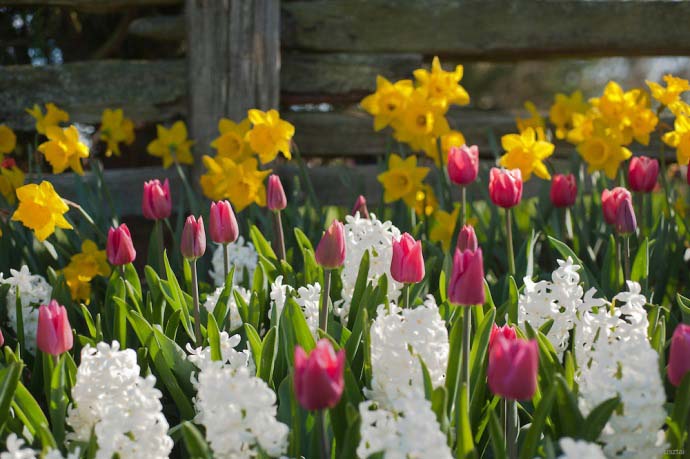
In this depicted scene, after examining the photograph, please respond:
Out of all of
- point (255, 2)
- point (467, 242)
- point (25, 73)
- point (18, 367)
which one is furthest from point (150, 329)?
point (25, 73)

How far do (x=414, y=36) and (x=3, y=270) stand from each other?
5.62 feet

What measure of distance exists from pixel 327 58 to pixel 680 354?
2.22 meters

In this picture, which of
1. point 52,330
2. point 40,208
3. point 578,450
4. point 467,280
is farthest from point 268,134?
point 578,450

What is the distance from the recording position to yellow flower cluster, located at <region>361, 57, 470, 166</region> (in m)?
2.23

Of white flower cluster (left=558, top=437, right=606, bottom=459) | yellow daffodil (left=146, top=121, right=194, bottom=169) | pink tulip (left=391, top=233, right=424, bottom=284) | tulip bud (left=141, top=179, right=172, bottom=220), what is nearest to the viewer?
white flower cluster (left=558, top=437, right=606, bottom=459)

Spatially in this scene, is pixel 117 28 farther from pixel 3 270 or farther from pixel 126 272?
pixel 126 272

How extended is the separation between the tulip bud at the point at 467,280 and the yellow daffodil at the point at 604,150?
1350 mm

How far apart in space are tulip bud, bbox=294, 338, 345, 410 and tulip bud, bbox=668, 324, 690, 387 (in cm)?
42

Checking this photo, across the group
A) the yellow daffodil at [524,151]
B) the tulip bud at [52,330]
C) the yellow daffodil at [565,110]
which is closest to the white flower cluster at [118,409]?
the tulip bud at [52,330]

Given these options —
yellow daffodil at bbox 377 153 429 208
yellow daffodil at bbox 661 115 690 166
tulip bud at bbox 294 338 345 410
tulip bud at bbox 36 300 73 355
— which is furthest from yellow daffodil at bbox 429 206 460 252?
tulip bud at bbox 294 338 345 410

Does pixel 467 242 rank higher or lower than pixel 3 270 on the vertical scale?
higher

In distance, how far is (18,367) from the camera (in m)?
1.04

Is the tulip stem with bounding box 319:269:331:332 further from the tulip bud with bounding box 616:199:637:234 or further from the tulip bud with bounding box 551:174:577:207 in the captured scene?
the tulip bud with bounding box 551:174:577:207

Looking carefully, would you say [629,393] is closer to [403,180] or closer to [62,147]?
[403,180]
